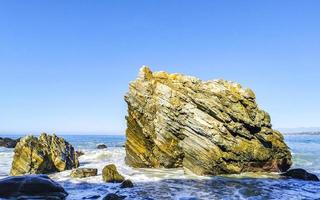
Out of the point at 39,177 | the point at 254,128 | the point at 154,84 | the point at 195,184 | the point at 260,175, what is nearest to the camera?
the point at 39,177

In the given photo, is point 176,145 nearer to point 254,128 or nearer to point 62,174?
point 254,128

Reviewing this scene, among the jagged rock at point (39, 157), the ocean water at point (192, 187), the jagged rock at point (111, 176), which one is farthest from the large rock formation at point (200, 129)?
the jagged rock at point (111, 176)

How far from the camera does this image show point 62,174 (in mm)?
27734

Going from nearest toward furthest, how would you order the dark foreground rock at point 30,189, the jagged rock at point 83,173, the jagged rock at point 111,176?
the dark foreground rock at point 30,189, the jagged rock at point 111,176, the jagged rock at point 83,173

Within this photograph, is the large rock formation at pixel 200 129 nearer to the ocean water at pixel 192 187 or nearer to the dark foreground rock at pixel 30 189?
the ocean water at pixel 192 187

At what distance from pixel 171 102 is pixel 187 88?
1781mm

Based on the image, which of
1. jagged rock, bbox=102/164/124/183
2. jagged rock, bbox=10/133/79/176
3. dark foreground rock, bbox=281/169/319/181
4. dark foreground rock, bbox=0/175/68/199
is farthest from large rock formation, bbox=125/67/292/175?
dark foreground rock, bbox=0/175/68/199

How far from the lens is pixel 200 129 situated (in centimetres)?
2881

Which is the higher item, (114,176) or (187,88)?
(187,88)

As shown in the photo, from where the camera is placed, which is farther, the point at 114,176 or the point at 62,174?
the point at 62,174

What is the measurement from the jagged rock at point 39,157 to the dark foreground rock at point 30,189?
945 centimetres

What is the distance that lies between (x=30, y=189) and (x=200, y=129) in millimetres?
14243

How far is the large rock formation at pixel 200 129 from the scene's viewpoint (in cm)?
2841

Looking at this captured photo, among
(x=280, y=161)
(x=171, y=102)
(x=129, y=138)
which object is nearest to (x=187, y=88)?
(x=171, y=102)
